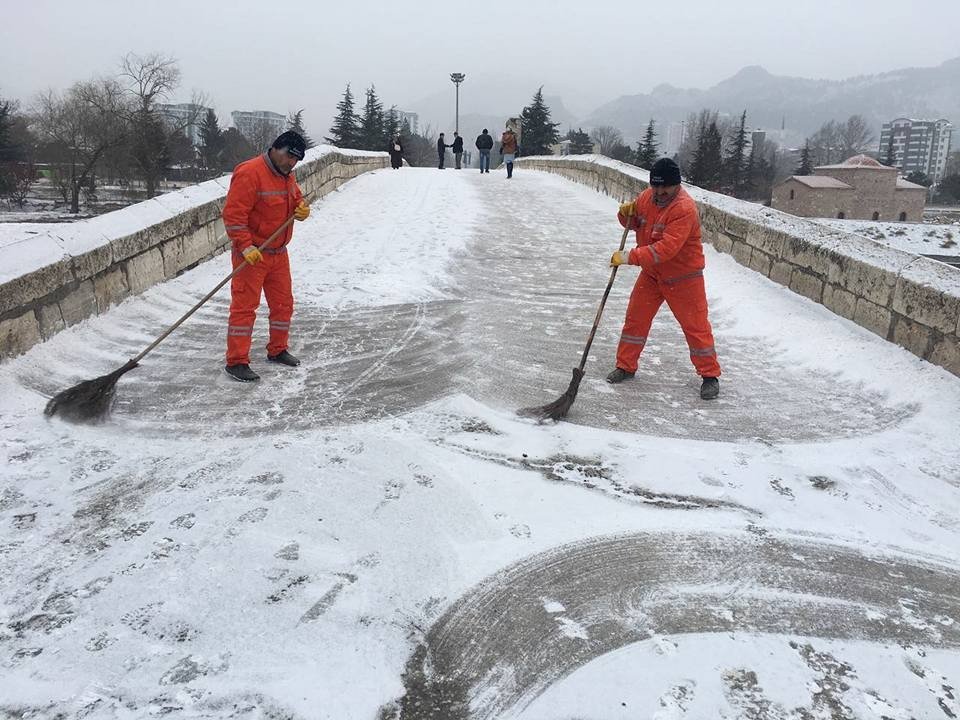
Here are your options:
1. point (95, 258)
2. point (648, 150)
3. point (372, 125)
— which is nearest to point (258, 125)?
point (372, 125)

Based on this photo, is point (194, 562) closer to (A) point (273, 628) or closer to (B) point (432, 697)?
(A) point (273, 628)

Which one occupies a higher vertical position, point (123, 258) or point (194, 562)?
point (123, 258)

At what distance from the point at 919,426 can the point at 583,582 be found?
2.62m

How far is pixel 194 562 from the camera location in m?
2.69

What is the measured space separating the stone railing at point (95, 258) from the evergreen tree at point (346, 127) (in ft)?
183

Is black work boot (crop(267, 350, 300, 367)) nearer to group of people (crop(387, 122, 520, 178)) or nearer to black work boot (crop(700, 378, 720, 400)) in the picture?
black work boot (crop(700, 378, 720, 400))

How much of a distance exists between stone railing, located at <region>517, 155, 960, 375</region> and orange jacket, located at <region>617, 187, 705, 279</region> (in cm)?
165

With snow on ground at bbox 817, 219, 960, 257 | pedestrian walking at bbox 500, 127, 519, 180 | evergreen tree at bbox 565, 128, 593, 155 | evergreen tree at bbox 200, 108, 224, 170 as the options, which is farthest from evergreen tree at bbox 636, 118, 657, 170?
evergreen tree at bbox 200, 108, 224, 170

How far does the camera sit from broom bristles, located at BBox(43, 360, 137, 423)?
12.7 feet

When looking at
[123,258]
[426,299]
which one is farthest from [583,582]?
[123,258]

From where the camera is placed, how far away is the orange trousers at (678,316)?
4641mm

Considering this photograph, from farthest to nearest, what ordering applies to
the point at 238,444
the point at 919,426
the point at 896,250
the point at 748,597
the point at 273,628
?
the point at 896,250, the point at 919,426, the point at 238,444, the point at 748,597, the point at 273,628

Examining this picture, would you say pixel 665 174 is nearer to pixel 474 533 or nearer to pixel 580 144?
pixel 474 533

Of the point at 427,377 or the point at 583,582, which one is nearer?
the point at 583,582
